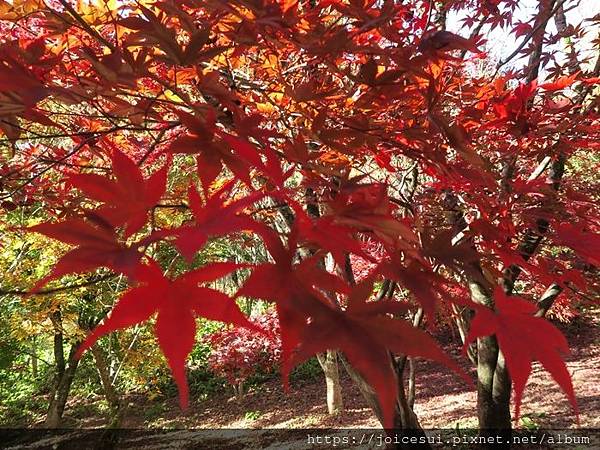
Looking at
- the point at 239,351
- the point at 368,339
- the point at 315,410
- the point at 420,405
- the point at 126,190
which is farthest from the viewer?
the point at 239,351

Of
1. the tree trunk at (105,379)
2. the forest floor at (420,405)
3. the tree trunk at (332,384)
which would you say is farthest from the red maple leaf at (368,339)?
the tree trunk at (105,379)

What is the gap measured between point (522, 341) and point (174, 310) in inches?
13.0

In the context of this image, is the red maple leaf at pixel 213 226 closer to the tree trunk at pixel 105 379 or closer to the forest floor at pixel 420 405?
the forest floor at pixel 420 405

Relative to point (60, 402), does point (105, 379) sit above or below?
above

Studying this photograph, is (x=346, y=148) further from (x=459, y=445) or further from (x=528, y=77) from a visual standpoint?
(x=459, y=445)

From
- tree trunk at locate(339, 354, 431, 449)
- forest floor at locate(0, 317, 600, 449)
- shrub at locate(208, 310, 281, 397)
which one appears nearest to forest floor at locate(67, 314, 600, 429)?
forest floor at locate(0, 317, 600, 449)

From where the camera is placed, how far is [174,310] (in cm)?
42

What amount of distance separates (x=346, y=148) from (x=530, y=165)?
297 cm

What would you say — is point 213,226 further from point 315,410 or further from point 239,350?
point 239,350

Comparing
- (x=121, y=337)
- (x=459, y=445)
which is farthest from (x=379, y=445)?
(x=121, y=337)

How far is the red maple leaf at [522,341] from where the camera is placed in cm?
40

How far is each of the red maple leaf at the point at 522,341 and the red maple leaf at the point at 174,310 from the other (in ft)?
0.79

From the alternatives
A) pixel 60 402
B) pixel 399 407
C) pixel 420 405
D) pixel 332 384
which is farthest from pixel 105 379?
pixel 399 407

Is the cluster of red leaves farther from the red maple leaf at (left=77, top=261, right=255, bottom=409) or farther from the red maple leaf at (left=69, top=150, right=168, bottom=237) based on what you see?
the red maple leaf at (left=77, top=261, right=255, bottom=409)
